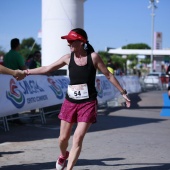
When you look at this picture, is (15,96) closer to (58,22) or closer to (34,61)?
(34,61)

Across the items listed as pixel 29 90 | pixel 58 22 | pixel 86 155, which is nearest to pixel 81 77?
pixel 86 155

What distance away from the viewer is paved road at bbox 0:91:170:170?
19.7ft

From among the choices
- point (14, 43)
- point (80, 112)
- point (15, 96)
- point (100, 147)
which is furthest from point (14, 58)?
point (80, 112)

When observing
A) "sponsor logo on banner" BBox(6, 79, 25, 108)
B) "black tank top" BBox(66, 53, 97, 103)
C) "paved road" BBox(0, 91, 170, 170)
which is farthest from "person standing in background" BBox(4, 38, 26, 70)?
"black tank top" BBox(66, 53, 97, 103)

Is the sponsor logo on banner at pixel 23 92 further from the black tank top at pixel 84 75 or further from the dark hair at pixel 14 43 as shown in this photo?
the black tank top at pixel 84 75

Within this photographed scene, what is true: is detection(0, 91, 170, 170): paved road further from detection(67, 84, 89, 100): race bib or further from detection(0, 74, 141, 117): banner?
detection(67, 84, 89, 100): race bib

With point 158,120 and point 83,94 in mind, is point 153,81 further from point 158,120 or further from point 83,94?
point 83,94

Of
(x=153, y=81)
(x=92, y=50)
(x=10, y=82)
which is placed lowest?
(x=153, y=81)

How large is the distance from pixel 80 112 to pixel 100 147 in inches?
97.4

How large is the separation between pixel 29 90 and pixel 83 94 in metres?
4.70

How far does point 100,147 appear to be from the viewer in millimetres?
7449

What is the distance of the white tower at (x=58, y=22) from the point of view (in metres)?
13.7

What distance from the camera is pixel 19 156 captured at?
21.4 feet

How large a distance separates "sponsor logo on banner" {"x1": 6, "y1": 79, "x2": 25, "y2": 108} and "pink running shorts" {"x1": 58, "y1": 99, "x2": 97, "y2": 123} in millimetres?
3784
